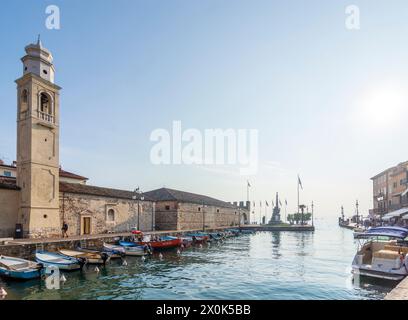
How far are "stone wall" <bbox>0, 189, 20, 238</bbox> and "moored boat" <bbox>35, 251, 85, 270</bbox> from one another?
8.17 meters

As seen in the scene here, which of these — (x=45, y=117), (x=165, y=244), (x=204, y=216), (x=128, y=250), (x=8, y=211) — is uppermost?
(x=45, y=117)

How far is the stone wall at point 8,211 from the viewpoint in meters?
24.8

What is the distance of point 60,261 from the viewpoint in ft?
60.1

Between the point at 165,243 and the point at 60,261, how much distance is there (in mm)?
13656

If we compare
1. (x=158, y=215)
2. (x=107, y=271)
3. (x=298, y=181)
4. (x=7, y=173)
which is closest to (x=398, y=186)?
(x=298, y=181)

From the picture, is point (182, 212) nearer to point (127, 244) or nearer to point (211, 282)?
point (127, 244)

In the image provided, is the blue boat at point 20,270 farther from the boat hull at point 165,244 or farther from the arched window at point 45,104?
the arched window at point 45,104

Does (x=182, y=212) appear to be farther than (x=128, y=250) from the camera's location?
Yes

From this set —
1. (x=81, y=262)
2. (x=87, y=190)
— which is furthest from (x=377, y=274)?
(x=87, y=190)

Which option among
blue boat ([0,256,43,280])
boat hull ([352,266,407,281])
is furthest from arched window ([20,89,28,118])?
boat hull ([352,266,407,281])

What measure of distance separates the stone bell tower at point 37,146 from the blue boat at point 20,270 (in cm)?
978

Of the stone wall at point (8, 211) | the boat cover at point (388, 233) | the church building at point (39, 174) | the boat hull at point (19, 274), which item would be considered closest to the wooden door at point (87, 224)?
the church building at point (39, 174)

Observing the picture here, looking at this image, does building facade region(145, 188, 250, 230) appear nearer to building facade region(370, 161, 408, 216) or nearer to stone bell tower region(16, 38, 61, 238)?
stone bell tower region(16, 38, 61, 238)
